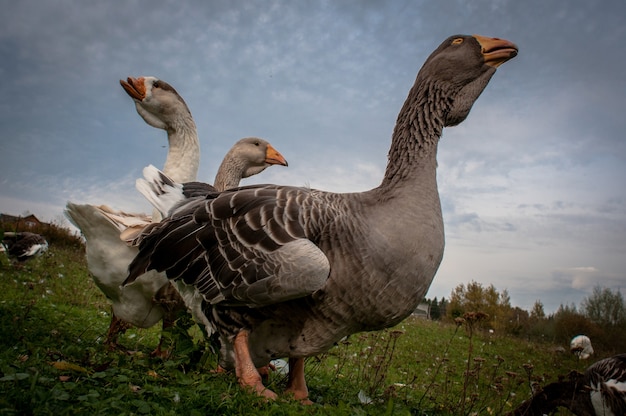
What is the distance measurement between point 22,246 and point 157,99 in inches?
413

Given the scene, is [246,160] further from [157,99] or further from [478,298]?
[478,298]

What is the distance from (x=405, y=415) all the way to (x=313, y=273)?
1785 millimetres

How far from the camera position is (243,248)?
380 centimetres

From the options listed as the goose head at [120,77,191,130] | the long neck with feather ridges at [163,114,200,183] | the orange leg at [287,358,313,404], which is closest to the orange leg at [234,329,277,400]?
the orange leg at [287,358,313,404]

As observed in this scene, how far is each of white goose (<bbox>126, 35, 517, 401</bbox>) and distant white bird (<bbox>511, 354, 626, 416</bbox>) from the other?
4080mm

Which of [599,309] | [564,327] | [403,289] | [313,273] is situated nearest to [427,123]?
[403,289]

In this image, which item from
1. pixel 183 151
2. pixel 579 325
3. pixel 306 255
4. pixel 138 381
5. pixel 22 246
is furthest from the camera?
pixel 579 325

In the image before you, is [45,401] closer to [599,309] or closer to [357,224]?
[357,224]

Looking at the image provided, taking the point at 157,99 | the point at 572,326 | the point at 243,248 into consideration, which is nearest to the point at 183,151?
the point at 157,99

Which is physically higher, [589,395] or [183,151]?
[183,151]

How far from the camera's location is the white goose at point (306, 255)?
3.67 metres

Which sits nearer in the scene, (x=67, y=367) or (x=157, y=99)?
(x=67, y=367)

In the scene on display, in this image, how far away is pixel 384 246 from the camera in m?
3.70

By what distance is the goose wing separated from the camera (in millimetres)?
3521
